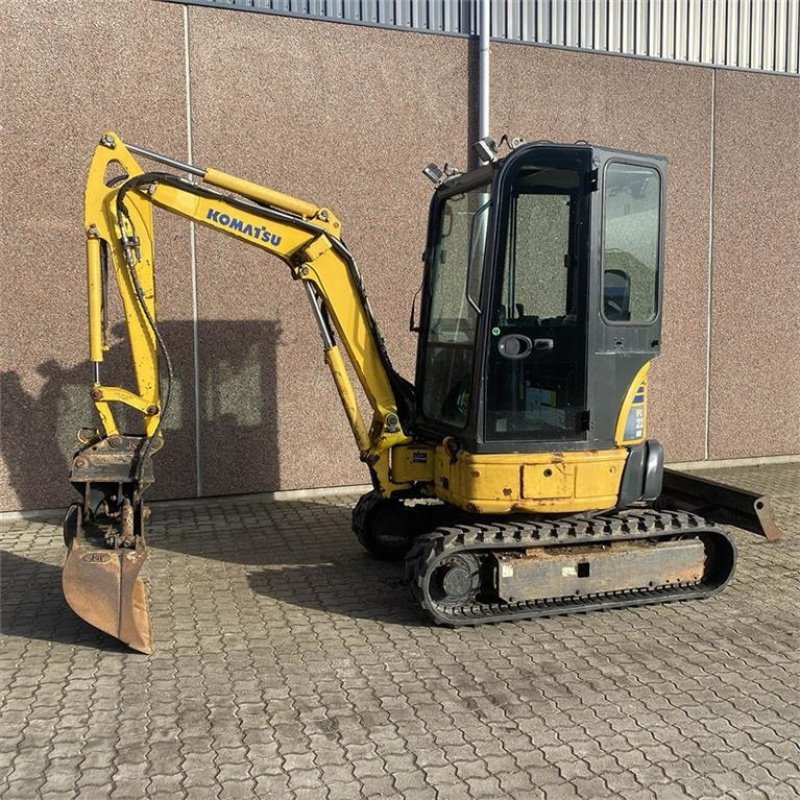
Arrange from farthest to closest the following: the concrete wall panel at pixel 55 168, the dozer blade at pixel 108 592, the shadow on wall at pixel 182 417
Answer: the shadow on wall at pixel 182 417, the concrete wall panel at pixel 55 168, the dozer blade at pixel 108 592

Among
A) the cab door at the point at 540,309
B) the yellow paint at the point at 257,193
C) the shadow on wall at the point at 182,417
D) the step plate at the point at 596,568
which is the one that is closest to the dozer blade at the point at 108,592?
the step plate at the point at 596,568

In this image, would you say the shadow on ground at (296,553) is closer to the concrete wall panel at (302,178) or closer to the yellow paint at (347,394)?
the concrete wall panel at (302,178)

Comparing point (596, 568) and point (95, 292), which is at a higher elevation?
point (95, 292)

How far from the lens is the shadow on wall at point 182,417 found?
24.6 ft

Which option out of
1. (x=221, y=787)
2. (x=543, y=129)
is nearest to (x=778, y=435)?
(x=543, y=129)

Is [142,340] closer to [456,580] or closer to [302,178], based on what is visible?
[456,580]

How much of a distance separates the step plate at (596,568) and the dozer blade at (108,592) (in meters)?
2.09

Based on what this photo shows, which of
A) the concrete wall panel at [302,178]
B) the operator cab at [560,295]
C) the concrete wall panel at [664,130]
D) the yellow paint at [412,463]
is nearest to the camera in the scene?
the operator cab at [560,295]

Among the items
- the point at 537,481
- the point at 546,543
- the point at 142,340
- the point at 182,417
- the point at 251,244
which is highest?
the point at 251,244

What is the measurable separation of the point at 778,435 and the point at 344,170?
6.61 meters

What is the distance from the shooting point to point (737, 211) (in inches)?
395

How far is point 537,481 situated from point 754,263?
6.73 metres

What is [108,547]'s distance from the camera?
459 cm

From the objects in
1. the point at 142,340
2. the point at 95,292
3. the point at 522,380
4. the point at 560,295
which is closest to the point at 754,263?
the point at 560,295
